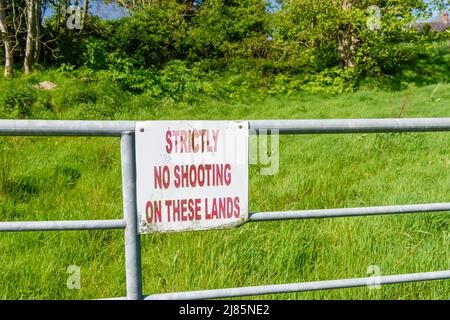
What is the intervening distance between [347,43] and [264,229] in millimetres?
10853

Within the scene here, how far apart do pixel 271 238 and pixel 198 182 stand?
1526 mm

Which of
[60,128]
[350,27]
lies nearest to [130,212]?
[60,128]

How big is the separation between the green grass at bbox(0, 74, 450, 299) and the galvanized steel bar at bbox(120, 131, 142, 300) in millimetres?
837

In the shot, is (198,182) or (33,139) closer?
(198,182)

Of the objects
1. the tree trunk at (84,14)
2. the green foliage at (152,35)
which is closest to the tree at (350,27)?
the green foliage at (152,35)

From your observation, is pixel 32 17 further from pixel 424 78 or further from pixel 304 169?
pixel 424 78

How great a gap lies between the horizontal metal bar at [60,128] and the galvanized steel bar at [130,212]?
4 centimetres

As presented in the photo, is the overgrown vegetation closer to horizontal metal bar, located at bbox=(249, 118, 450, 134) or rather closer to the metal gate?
the metal gate

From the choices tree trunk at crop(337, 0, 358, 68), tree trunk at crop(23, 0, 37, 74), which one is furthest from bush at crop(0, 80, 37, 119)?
tree trunk at crop(337, 0, 358, 68)

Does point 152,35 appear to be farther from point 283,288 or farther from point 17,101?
point 283,288

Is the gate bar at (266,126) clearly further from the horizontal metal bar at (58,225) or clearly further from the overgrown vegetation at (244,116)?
the overgrown vegetation at (244,116)

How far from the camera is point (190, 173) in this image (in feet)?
5.03

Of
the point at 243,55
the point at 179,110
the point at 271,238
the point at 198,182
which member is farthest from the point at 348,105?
the point at 198,182

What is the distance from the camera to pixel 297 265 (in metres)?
2.68
